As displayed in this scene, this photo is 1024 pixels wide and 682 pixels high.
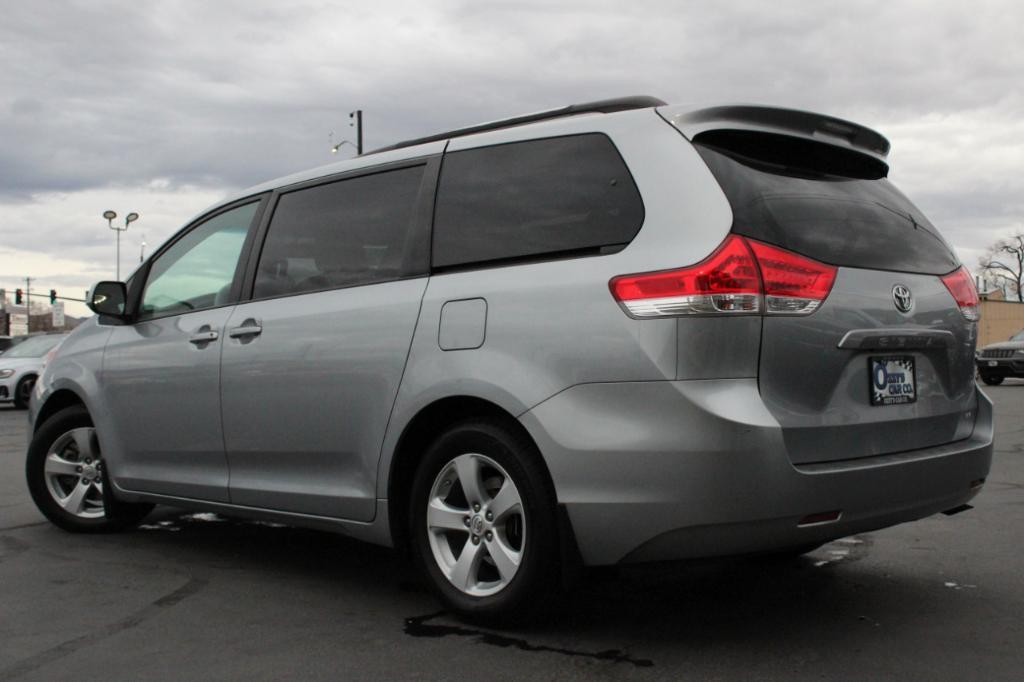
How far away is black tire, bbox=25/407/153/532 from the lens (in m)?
6.02

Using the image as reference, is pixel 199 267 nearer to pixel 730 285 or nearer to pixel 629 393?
pixel 629 393

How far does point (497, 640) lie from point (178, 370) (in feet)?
7.56

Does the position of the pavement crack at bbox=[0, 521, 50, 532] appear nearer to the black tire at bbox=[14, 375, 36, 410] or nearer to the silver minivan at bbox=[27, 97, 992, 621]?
the silver minivan at bbox=[27, 97, 992, 621]

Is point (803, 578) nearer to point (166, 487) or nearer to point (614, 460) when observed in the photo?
point (614, 460)

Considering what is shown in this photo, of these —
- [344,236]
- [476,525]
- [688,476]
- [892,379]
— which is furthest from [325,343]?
[892,379]

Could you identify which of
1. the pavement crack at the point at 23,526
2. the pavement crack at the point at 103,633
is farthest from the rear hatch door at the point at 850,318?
the pavement crack at the point at 23,526

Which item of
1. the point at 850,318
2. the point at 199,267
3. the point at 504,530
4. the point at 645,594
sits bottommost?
the point at 645,594

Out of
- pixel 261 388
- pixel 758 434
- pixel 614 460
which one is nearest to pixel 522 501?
pixel 614 460

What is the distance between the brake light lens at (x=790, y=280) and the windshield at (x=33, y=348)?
20445 millimetres

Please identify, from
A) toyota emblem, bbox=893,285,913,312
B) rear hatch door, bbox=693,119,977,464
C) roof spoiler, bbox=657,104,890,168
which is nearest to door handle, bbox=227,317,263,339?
roof spoiler, bbox=657,104,890,168

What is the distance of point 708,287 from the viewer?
338cm

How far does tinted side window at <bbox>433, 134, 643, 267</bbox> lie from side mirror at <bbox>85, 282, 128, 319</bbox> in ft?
7.68

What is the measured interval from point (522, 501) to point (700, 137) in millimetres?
1349

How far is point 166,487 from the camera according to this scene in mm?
5375
